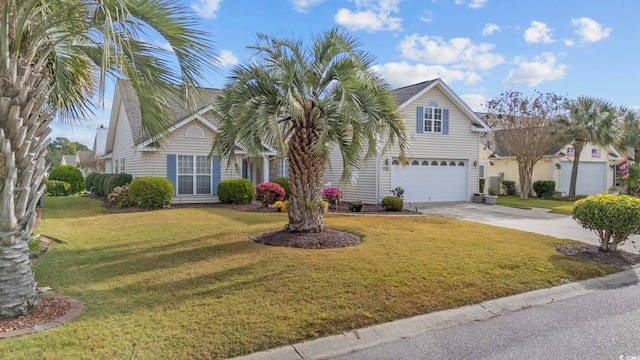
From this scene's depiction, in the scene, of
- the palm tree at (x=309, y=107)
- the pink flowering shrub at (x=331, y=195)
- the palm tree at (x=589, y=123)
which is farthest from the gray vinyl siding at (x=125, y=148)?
the palm tree at (x=589, y=123)

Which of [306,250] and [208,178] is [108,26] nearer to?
[306,250]

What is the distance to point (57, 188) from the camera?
26438 mm

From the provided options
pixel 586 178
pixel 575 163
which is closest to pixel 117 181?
pixel 575 163

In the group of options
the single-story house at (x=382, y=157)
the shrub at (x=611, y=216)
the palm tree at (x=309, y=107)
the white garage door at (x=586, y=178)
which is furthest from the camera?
the white garage door at (x=586, y=178)

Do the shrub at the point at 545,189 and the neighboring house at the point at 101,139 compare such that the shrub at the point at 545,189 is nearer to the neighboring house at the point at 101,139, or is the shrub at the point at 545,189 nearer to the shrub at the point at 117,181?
the shrub at the point at 117,181

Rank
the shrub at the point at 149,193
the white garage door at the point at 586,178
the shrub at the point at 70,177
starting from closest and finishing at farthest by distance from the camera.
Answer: the shrub at the point at 149,193, the white garage door at the point at 586,178, the shrub at the point at 70,177

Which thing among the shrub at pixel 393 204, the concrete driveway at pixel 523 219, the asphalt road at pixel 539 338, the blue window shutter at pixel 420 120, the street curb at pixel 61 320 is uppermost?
the blue window shutter at pixel 420 120

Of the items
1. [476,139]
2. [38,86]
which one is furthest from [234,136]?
[476,139]

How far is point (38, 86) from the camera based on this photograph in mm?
4816

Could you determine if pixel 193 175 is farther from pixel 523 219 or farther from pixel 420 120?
pixel 523 219

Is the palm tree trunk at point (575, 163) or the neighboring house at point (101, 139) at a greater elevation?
the neighboring house at point (101, 139)

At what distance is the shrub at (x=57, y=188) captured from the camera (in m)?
26.2

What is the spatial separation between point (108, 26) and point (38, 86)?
1.72 metres

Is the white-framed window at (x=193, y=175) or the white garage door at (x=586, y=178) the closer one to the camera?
the white-framed window at (x=193, y=175)
